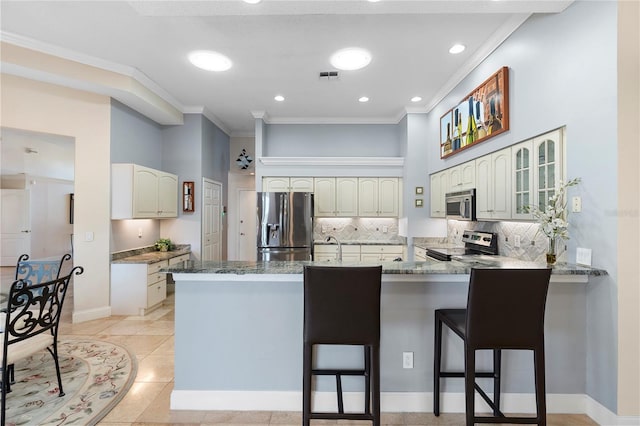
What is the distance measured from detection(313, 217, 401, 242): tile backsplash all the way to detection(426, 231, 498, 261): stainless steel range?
5.02 feet

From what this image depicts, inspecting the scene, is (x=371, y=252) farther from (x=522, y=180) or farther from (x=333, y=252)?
(x=522, y=180)

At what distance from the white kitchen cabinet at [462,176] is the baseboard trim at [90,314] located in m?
4.83

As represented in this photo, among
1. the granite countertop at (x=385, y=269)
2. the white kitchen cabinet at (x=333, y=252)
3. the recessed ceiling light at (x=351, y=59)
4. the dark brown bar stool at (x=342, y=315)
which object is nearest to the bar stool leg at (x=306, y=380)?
the dark brown bar stool at (x=342, y=315)

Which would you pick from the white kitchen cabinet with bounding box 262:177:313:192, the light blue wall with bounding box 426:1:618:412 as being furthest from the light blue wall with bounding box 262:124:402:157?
the light blue wall with bounding box 426:1:618:412

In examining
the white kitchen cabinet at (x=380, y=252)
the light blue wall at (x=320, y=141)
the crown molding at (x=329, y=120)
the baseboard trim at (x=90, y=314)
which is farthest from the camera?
the light blue wall at (x=320, y=141)

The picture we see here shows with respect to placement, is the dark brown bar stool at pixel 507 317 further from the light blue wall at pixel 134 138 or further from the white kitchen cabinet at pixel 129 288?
the light blue wall at pixel 134 138

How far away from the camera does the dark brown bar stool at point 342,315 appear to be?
1.66 meters

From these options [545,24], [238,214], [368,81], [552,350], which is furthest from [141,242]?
[545,24]

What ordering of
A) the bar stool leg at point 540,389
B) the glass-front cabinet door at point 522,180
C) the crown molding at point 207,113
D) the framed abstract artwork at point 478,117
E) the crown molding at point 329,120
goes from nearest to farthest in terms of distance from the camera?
the bar stool leg at point 540,389 < the glass-front cabinet door at point 522,180 < the framed abstract artwork at point 478,117 < the crown molding at point 207,113 < the crown molding at point 329,120

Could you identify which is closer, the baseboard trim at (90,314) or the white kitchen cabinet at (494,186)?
the white kitchen cabinet at (494,186)

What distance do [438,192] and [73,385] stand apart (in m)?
4.61

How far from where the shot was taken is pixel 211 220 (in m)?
5.60

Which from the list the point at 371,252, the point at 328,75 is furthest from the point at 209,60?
the point at 371,252

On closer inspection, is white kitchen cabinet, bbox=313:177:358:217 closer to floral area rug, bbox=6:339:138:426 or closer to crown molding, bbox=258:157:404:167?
crown molding, bbox=258:157:404:167
